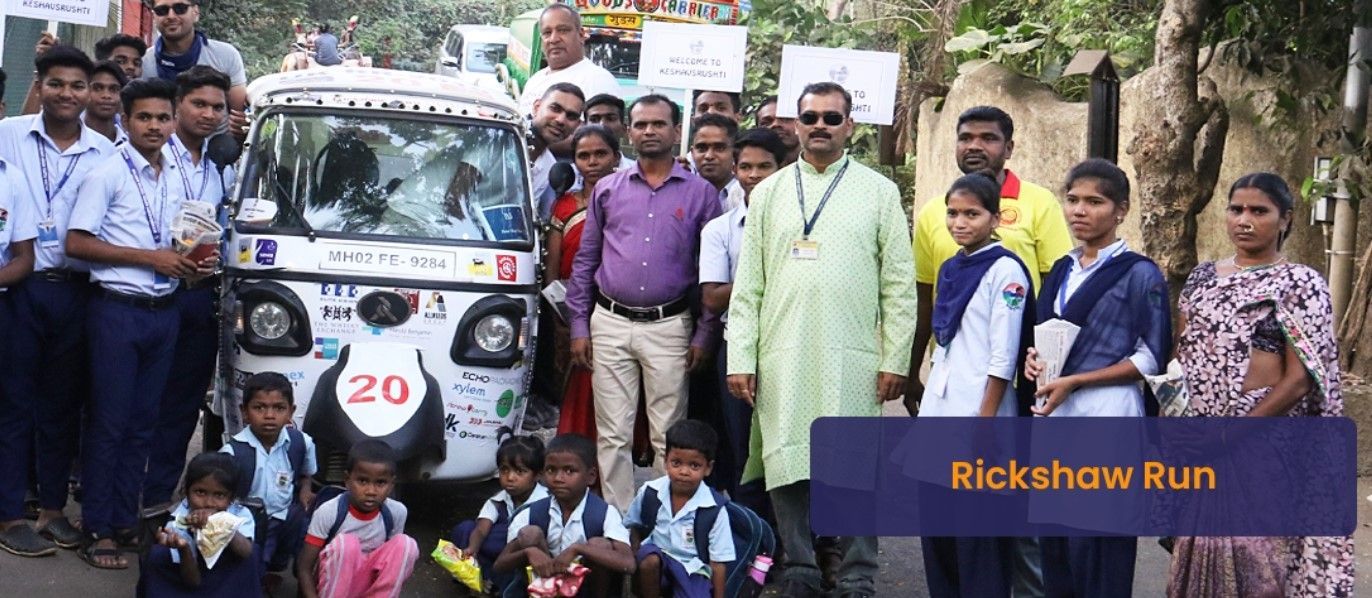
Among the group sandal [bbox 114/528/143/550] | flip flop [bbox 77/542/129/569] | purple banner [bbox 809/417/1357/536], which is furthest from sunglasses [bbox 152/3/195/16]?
purple banner [bbox 809/417/1357/536]

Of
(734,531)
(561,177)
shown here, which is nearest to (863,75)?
(561,177)

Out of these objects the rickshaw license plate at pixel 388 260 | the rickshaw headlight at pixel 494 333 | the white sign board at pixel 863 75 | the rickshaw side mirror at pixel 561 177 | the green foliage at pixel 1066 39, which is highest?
the green foliage at pixel 1066 39

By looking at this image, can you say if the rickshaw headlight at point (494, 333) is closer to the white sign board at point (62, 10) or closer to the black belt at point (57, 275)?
the black belt at point (57, 275)

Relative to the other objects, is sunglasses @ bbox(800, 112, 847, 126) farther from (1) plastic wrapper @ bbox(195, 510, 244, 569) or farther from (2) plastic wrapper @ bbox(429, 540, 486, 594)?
(1) plastic wrapper @ bbox(195, 510, 244, 569)

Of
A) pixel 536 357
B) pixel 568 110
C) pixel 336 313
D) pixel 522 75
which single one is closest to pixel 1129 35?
pixel 568 110

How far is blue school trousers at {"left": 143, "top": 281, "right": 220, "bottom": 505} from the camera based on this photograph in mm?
7379

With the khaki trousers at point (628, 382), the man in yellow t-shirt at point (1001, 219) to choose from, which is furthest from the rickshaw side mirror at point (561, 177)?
the man in yellow t-shirt at point (1001, 219)

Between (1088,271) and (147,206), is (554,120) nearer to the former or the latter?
(147,206)

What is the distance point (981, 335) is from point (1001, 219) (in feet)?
3.00

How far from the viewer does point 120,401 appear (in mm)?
6840

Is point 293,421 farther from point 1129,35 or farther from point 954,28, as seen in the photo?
point 954,28

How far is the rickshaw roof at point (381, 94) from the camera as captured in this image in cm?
773

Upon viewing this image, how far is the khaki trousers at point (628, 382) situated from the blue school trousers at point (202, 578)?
1.66 metres

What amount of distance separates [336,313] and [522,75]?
1551 centimetres
